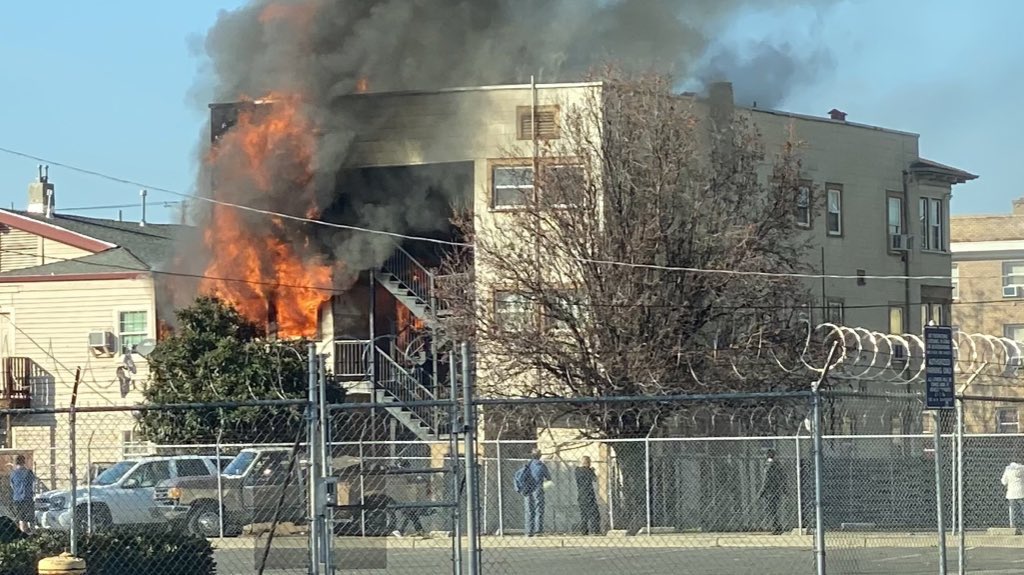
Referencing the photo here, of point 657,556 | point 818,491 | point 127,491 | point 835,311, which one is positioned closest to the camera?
point 818,491

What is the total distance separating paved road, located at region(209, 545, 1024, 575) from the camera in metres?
19.3

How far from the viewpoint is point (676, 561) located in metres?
20.6

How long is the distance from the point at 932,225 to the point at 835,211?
518 centimetres

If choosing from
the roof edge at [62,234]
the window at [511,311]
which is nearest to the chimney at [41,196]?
the roof edge at [62,234]

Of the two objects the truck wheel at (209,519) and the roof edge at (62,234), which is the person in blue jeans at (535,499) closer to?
the truck wheel at (209,519)

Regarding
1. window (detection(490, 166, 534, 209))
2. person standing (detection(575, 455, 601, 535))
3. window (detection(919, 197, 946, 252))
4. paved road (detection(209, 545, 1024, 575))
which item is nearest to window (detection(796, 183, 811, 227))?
window (detection(919, 197, 946, 252))

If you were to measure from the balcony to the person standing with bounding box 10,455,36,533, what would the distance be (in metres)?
18.3

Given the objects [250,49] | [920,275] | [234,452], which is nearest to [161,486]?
[234,452]

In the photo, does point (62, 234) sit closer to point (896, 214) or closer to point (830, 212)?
point (830, 212)

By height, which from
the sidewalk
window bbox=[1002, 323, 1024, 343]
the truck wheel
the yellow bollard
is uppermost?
window bbox=[1002, 323, 1024, 343]

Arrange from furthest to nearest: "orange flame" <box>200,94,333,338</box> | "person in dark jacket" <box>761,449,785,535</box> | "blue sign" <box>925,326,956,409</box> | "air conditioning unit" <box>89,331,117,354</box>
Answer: "air conditioning unit" <box>89,331,117,354</box>
"orange flame" <box>200,94,333,338</box>
"person in dark jacket" <box>761,449,785,535</box>
"blue sign" <box>925,326,956,409</box>

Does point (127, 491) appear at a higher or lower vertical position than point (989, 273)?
lower

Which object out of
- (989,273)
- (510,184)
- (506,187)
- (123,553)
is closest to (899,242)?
(510,184)

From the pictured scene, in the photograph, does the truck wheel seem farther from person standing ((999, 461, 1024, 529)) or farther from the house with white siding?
the house with white siding
